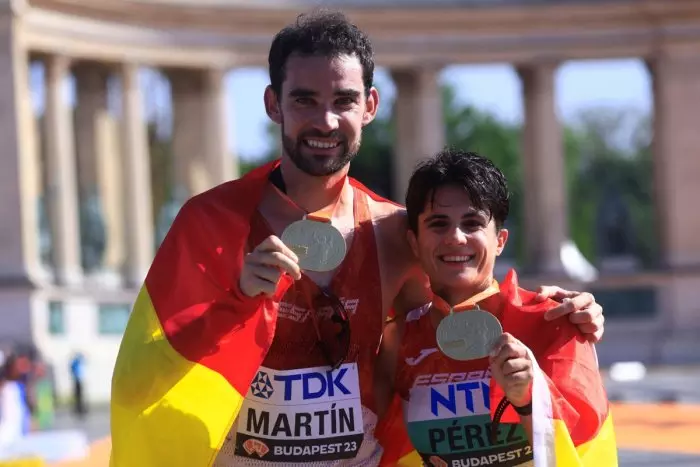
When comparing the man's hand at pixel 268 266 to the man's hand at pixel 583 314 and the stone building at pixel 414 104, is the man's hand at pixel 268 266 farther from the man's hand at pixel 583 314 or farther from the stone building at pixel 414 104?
the stone building at pixel 414 104

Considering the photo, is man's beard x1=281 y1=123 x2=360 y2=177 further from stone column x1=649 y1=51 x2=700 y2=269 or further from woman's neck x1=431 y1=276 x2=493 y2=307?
stone column x1=649 y1=51 x2=700 y2=269

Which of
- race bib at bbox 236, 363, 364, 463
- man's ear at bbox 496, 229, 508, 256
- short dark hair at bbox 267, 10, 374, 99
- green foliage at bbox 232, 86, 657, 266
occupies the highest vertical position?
Result: green foliage at bbox 232, 86, 657, 266

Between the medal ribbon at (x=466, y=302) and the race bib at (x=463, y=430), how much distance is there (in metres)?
0.52

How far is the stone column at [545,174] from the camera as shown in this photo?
242 ft

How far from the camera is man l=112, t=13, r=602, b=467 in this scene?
8.69 metres

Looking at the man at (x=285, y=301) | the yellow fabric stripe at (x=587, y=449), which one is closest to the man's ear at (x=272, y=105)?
the man at (x=285, y=301)

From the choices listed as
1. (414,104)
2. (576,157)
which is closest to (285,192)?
(414,104)

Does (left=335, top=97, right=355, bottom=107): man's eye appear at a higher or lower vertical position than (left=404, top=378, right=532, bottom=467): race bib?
higher

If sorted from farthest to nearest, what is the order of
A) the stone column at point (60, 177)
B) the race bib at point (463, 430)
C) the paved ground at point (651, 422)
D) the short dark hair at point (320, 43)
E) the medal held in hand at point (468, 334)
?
the stone column at point (60, 177), the paved ground at point (651, 422), the race bib at point (463, 430), the short dark hair at point (320, 43), the medal held in hand at point (468, 334)

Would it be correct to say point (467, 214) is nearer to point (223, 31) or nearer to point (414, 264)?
point (414, 264)

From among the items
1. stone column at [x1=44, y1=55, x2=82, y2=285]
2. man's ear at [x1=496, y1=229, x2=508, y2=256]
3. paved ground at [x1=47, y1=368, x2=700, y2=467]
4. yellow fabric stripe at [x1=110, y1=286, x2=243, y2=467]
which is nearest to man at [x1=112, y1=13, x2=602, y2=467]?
yellow fabric stripe at [x1=110, y1=286, x2=243, y2=467]

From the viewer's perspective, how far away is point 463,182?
31.3ft

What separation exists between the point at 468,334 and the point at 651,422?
100 feet

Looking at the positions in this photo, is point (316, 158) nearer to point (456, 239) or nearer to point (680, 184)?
point (456, 239)
